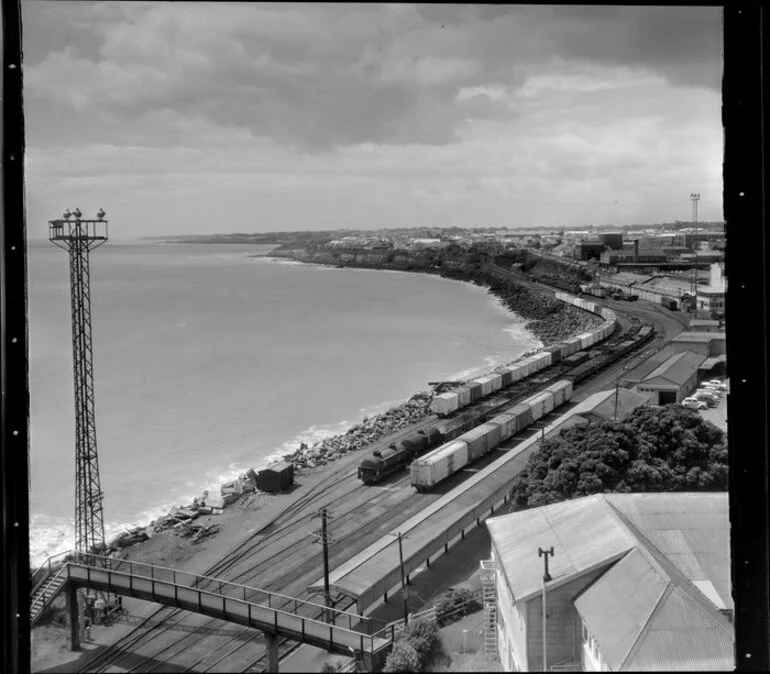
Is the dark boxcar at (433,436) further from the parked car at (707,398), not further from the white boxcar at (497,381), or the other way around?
the parked car at (707,398)

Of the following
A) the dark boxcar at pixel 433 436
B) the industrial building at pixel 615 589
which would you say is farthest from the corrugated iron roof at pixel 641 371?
the industrial building at pixel 615 589

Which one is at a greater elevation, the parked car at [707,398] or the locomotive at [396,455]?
the parked car at [707,398]

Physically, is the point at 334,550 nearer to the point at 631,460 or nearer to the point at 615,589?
the point at 631,460

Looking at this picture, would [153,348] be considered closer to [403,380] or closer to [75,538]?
[403,380]

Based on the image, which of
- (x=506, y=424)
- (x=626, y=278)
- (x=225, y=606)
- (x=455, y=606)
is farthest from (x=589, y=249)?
(x=225, y=606)

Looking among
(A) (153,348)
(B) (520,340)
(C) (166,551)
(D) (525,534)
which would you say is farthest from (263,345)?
(D) (525,534)

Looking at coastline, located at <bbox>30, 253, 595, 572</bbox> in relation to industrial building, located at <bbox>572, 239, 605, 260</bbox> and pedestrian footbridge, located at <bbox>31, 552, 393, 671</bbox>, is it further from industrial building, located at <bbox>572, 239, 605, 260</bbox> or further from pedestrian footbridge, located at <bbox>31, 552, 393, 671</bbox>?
industrial building, located at <bbox>572, 239, 605, 260</bbox>
